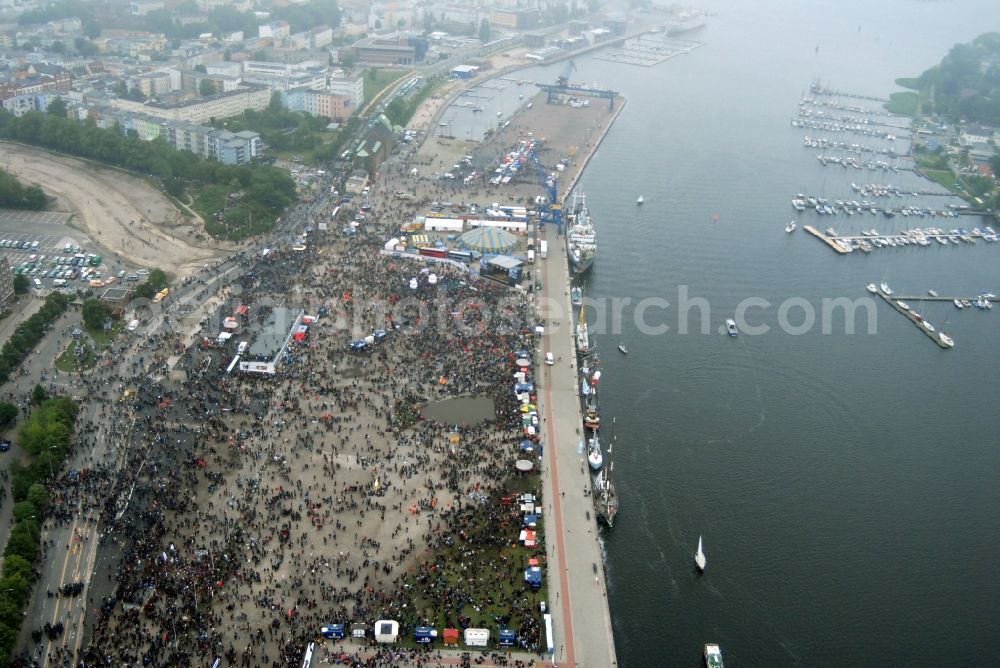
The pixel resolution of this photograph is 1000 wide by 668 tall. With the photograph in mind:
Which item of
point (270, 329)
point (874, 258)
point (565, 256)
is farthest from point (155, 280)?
point (874, 258)

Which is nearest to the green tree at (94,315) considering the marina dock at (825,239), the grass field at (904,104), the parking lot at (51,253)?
the parking lot at (51,253)

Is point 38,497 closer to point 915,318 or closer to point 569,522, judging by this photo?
point 569,522

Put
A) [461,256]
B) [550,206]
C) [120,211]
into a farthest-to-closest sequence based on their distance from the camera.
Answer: [550,206] → [120,211] → [461,256]

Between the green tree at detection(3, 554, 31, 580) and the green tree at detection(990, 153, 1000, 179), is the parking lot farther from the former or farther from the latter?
the green tree at detection(990, 153, 1000, 179)

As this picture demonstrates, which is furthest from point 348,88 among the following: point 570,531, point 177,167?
point 570,531

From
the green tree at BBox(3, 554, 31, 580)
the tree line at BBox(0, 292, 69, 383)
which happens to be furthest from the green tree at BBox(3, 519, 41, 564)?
the tree line at BBox(0, 292, 69, 383)

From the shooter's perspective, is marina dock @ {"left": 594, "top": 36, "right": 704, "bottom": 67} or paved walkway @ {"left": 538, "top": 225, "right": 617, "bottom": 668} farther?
marina dock @ {"left": 594, "top": 36, "right": 704, "bottom": 67}
